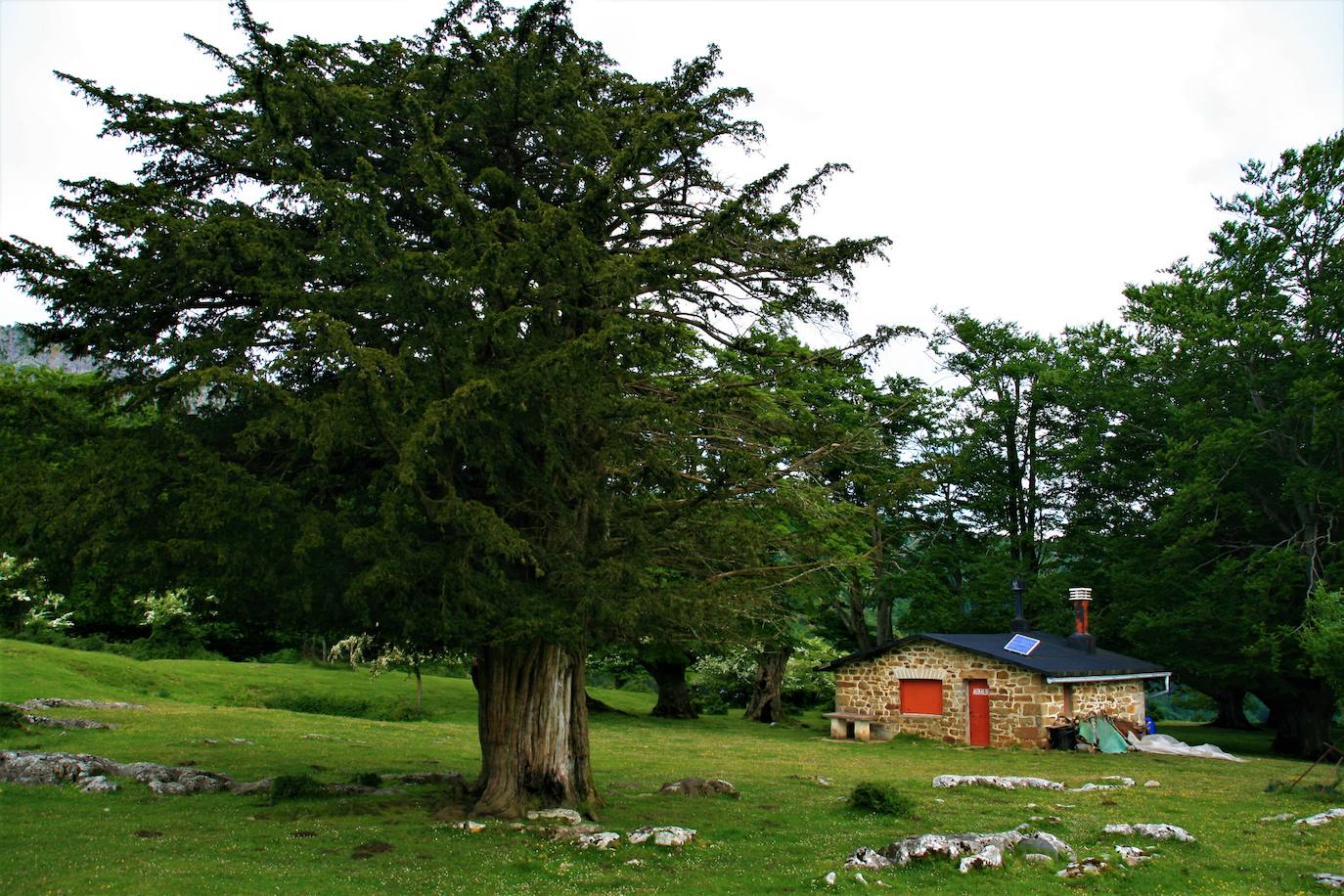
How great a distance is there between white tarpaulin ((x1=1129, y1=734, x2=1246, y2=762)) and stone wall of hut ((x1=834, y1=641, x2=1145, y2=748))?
33.9 inches

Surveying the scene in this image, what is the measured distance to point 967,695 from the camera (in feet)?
95.5

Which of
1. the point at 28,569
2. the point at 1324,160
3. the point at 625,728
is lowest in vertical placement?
the point at 625,728

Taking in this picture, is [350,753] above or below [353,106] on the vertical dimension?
below

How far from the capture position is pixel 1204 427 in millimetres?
30828

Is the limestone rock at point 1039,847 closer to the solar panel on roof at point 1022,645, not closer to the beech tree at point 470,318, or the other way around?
the beech tree at point 470,318

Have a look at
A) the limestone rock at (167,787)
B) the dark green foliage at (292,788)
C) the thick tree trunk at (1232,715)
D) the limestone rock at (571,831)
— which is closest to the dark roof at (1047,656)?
the thick tree trunk at (1232,715)

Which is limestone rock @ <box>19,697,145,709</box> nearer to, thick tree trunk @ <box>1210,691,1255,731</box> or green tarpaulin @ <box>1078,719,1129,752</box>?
green tarpaulin @ <box>1078,719,1129,752</box>

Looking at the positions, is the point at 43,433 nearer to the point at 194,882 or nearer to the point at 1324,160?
the point at 194,882

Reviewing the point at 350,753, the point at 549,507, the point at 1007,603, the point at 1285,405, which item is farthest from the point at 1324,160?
the point at 350,753

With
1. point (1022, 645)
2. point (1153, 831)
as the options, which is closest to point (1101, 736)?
point (1022, 645)

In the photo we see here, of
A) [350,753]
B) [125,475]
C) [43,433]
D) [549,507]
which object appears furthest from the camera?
[350,753]

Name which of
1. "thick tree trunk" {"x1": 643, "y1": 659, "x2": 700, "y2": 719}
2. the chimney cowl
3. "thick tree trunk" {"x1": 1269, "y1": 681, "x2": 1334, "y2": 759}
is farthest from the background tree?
"thick tree trunk" {"x1": 643, "y1": 659, "x2": 700, "y2": 719}

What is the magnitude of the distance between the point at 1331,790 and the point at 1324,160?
21359 millimetres

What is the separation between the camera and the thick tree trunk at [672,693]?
120 feet
